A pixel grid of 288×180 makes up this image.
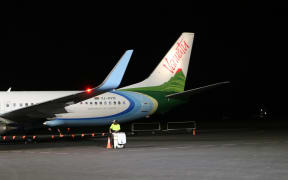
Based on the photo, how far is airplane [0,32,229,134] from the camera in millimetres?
27438

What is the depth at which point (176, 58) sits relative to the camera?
3500 centimetres

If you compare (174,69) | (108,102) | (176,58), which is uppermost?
(176,58)

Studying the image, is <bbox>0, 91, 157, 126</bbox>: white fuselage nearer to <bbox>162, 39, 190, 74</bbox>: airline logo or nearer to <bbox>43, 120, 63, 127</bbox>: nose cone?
<bbox>43, 120, 63, 127</bbox>: nose cone

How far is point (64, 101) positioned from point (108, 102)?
6.56 m

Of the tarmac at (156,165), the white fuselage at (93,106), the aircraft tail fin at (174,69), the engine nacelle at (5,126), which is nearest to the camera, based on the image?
the tarmac at (156,165)

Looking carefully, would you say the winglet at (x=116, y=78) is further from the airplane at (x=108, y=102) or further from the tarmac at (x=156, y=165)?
the tarmac at (x=156, y=165)

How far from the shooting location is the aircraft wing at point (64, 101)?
24.7 m

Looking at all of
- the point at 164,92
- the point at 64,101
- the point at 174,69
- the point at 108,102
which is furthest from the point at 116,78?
the point at 174,69

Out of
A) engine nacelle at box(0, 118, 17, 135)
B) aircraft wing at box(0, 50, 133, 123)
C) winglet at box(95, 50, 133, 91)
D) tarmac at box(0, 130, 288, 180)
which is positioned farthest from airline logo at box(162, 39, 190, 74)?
tarmac at box(0, 130, 288, 180)

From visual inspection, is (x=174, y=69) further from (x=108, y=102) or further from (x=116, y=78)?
(x=116, y=78)

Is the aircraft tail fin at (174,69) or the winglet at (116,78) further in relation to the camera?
the aircraft tail fin at (174,69)


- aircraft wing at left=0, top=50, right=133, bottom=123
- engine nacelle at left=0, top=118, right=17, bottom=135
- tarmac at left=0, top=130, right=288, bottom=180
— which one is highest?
aircraft wing at left=0, top=50, right=133, bottom=123

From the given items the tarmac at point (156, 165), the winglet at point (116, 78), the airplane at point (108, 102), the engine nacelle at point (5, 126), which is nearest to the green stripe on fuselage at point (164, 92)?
the airplane at point (108, 102)

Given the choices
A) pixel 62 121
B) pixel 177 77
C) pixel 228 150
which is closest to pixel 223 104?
pixel 177 77
